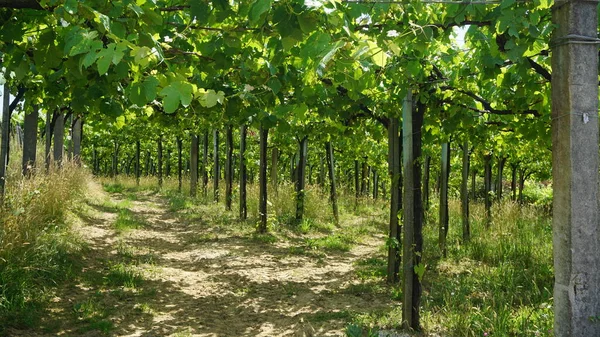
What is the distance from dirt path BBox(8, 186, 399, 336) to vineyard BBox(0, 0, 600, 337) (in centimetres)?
4

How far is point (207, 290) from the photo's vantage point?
6160mm

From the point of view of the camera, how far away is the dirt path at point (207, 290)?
4730mm

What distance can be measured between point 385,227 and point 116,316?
8397 millimetres

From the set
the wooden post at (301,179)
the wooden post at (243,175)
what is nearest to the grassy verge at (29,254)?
the wooden post at (243,175)

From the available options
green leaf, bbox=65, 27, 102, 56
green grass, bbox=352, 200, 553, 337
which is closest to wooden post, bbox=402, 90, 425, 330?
green grass, bbox=352, 200, 553, 337

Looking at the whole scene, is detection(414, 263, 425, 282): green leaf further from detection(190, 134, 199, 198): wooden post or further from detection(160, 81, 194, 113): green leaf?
detection(190, 134, 199, 198): wooden post

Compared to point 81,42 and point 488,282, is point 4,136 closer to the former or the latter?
point 81,42

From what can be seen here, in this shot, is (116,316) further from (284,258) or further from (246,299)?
(284,258)

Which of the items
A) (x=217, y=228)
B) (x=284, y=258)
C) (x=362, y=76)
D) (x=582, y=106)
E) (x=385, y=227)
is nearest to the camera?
(x=582, y=106)

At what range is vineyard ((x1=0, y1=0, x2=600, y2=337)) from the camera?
7.64 ft

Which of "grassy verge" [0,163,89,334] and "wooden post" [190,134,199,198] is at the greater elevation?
"wooden post" [190,134,199,198]

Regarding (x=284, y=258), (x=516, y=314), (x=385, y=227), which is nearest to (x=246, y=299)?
(x=284, y=258)

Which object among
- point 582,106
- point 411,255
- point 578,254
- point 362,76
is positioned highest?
point 362,76

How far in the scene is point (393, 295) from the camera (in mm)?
5738
